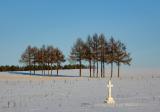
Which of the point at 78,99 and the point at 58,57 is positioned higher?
the point at 58,57

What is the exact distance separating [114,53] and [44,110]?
7696 cm

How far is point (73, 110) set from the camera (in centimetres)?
1742

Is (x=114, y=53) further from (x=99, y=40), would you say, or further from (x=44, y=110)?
(x=44, y=110)

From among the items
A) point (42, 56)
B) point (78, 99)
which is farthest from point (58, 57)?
point (78, 99)

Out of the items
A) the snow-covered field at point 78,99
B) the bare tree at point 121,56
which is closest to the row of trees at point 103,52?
the bare tree at point 121,56

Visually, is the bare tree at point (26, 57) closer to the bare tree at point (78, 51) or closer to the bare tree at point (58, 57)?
the bare tree at point (58, 57)

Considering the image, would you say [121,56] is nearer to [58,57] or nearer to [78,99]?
[58,57]

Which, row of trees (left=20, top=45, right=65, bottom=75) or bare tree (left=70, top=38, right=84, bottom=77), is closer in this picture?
bare tree (left=70, top=38, right=84, bottom=77)

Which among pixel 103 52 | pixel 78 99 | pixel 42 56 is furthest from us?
pixel 42 56

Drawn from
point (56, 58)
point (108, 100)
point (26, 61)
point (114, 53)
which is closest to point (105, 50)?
point (114, 53)

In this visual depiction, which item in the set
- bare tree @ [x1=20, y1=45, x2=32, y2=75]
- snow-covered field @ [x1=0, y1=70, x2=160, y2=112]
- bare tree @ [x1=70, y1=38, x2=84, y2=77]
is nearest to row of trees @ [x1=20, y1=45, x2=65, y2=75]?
bare tree @ [x1=20, y1=45, x2=32, y2=75]

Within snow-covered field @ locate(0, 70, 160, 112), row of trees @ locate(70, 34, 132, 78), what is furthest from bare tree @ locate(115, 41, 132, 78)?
snow-covered field @ locate(0, 70, 160, 112)

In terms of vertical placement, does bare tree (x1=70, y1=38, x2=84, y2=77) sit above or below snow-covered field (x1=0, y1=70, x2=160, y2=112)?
above

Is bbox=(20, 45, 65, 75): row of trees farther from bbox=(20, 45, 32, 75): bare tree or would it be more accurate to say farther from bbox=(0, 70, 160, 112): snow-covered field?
bbox=(0, 70, 160, 112): snow-covered field
